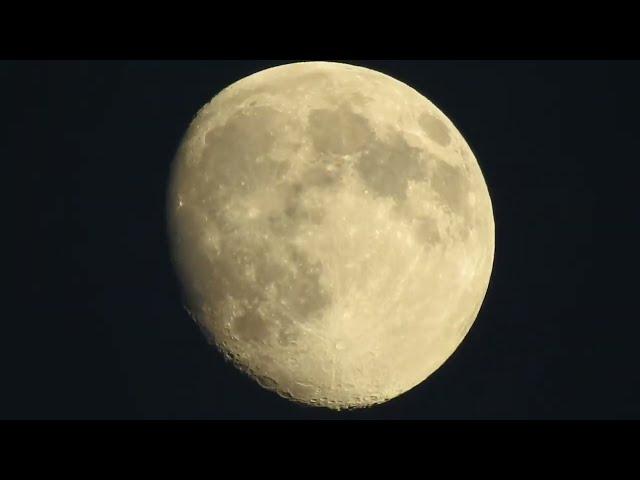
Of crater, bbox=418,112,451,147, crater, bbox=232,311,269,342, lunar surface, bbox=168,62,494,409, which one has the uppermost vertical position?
crater, bbox=418,112,451,147

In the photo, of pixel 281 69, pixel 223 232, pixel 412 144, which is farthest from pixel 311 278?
pixel 281 69

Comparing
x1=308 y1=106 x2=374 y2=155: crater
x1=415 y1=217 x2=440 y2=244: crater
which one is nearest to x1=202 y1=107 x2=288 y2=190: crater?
x1=308 y1=106 x2=374 y2=155: crater

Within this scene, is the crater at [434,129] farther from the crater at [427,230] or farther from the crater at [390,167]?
the crater at [427,230]

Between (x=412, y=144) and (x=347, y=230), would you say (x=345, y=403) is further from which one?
(x=412, y=144)

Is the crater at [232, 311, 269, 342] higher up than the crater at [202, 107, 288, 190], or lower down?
lower down

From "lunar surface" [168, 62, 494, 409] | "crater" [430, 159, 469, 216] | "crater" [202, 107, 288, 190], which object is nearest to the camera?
"lunar surface" [168, 62, 494, 409]

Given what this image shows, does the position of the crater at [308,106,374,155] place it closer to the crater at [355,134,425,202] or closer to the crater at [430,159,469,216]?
the crater at [355,134,425,202]

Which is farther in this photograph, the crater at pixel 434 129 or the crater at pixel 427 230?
the crater at pixel 434 129

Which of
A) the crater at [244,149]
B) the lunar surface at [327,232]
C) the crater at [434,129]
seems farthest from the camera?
the crater at [434,129]

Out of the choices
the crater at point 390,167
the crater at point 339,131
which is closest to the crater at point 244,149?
the crater at point 339,131
